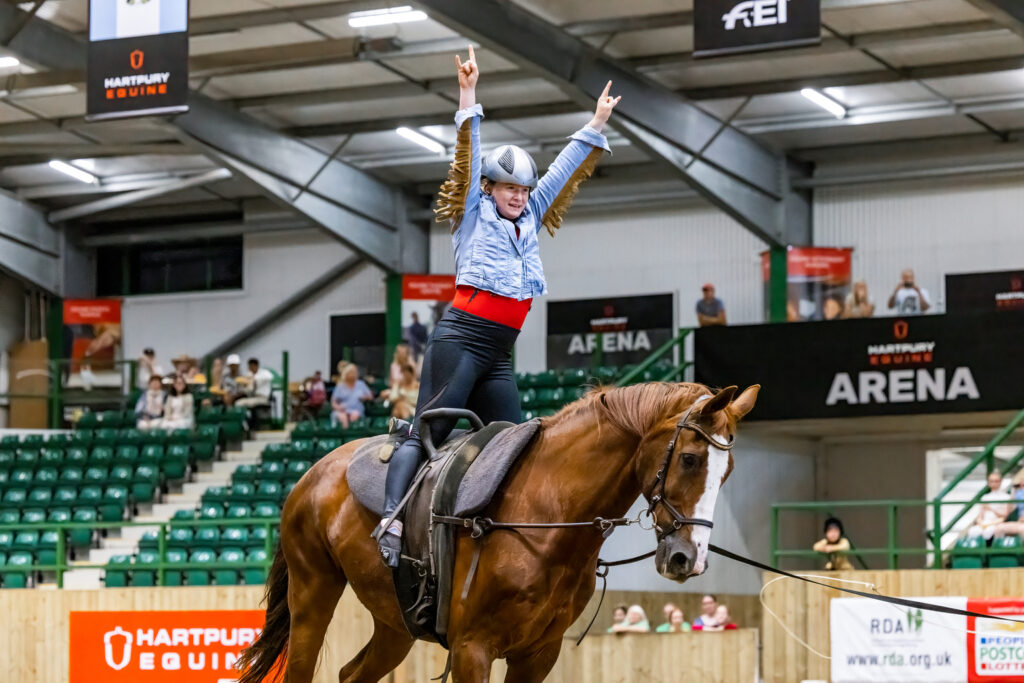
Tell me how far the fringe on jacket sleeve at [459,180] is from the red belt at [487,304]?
269mm

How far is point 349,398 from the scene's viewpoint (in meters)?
19.6

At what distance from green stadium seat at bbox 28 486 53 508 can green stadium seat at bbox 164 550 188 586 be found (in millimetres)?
3248

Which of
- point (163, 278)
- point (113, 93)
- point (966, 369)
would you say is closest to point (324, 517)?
point (113, 93)

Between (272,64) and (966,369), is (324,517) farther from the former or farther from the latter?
(272,64)

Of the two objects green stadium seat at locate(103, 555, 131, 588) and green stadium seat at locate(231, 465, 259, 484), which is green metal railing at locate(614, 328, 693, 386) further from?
green stadium seat at locate(103, 555, 131, 588)

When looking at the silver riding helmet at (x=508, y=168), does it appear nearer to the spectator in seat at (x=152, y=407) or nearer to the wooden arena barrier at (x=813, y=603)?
the wooden arena barrier at (x=813, y=603)

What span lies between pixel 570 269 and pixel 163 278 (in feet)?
25.5

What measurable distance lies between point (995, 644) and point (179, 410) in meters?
12.9

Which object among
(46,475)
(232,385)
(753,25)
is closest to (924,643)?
(753,25)

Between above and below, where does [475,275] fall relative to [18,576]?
above

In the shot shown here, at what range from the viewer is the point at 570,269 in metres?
23.7

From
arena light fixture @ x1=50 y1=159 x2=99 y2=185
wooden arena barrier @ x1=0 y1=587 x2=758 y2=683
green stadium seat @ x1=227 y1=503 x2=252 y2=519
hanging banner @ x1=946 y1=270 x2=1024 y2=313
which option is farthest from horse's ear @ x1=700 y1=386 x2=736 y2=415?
arena light fixture @ x1=50 y1=159 x2=99 y2=185

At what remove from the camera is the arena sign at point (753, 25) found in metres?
12.1

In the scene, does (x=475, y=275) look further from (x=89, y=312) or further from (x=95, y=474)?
(x=89, y=312)
